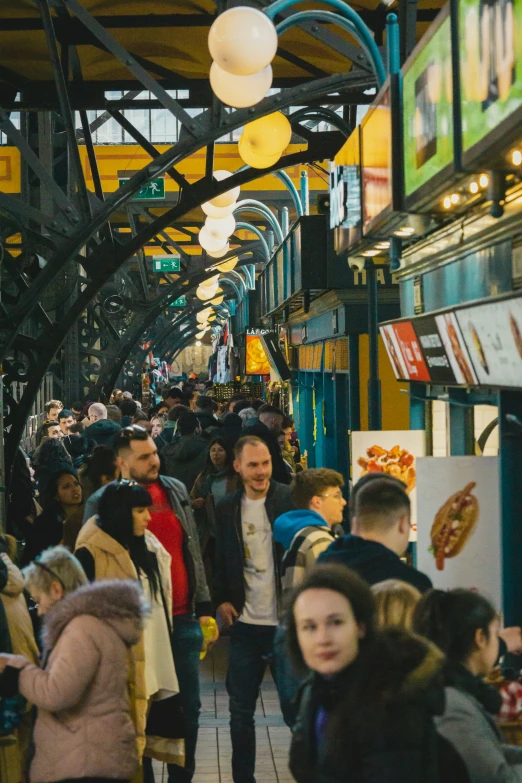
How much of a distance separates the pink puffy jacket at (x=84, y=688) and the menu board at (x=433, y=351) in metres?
2.93

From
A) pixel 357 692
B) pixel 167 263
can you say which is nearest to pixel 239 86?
pixel 357 692

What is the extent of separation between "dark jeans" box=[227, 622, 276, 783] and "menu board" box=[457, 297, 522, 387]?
1.68m

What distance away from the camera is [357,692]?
2836mm

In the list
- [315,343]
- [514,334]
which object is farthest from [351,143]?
[315,343]

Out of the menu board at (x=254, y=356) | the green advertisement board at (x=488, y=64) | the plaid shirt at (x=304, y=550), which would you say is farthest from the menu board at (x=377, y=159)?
the menu board at (x=254, y=356)

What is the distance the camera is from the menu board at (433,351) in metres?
6.56

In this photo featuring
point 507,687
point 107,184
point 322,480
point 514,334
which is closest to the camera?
point 507,687

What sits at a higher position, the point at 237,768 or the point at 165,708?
the point at 165,708

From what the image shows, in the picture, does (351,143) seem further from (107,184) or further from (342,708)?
(107,184)

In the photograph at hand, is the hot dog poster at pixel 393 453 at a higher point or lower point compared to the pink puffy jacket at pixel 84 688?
higher

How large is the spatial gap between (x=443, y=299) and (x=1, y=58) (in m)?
5.72

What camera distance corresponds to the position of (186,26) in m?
10.4

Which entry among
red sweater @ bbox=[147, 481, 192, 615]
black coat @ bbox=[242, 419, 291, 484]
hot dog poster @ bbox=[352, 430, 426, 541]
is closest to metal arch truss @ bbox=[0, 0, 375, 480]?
black coat @ bbox=[242, 419, 291, 484]

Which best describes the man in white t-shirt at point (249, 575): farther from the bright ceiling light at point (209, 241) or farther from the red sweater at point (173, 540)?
the bright ceiling light at point (209, 241)
